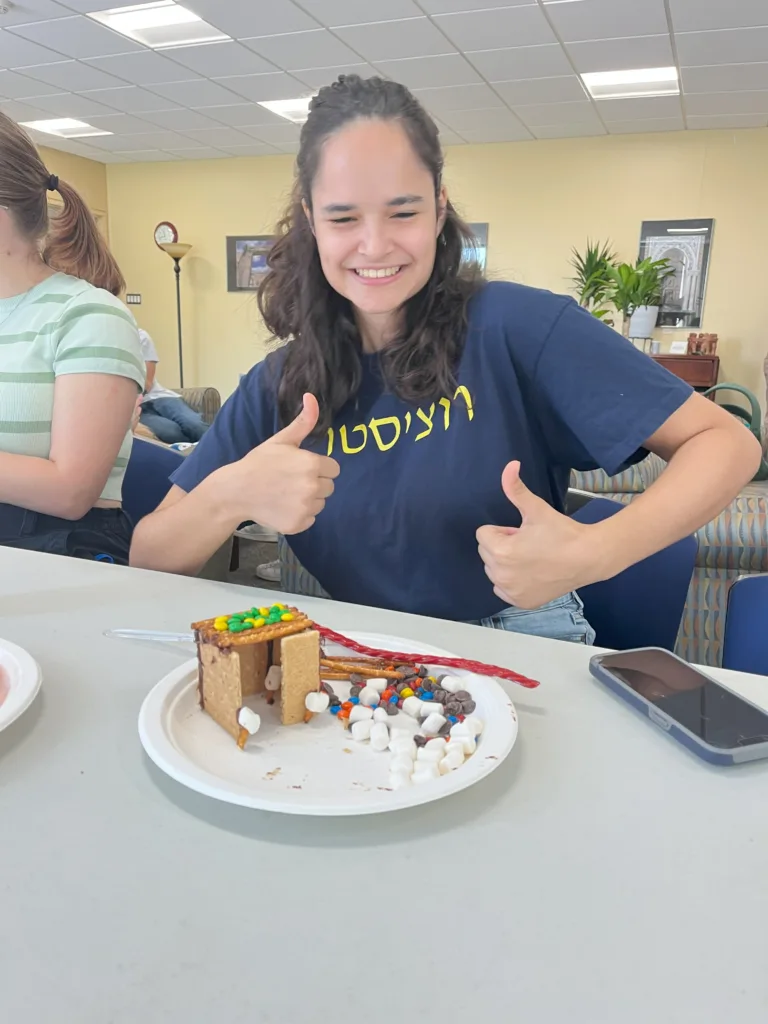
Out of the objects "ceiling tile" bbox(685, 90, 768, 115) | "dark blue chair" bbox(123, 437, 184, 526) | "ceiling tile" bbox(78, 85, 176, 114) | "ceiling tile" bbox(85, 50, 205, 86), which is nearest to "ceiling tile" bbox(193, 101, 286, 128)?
"ceiling tile" bbox(78, 85, 176, 114)

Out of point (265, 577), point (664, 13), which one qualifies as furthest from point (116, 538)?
point (664, 13)

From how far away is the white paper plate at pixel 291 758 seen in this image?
0.50m

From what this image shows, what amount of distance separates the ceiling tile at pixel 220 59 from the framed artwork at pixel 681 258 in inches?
127

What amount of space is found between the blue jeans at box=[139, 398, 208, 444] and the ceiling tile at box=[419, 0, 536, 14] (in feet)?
7.78

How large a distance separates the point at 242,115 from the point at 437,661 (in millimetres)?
5953

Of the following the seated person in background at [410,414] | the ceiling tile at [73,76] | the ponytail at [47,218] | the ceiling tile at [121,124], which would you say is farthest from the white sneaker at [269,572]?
the ceiling tile at [121,124]

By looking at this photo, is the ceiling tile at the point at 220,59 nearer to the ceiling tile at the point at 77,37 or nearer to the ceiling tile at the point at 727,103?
the ceiling tile at the point at 77,37

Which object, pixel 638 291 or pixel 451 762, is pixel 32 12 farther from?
pixel 451 762

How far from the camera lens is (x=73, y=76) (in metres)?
4.90

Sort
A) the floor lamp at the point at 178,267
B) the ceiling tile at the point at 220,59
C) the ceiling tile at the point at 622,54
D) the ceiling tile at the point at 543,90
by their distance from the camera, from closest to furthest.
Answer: the ceiling tile at the point at 622,54 < the ceiling tile at the point at 220,59 < the ceiling tile at the point at 543,90 < the floor lamp at the point at 178,267

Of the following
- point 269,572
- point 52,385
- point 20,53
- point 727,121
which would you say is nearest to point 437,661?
point 52,385

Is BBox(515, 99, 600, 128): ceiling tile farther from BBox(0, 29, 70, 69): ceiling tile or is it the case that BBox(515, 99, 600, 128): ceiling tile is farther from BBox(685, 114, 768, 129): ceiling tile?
BBox(0, 29, 70, 69): ceiling tile

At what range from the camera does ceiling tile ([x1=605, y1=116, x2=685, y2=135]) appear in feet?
18.2

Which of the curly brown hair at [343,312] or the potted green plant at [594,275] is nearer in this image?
the curly brown hair at [343,312]
